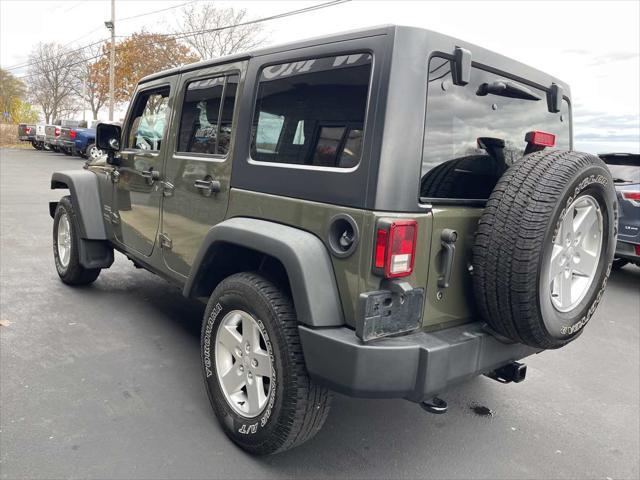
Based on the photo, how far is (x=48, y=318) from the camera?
4289mm

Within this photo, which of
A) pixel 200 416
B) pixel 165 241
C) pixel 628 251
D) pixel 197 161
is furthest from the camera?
pixel 628 251

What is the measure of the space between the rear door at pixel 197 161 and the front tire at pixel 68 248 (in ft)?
5.53

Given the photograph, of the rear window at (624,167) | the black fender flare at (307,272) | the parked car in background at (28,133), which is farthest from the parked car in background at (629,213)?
the parked car in background at (28,133)

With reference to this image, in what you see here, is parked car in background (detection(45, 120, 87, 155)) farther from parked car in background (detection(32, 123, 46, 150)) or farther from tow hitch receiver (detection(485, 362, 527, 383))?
tow hitch receiver (detection(485, 362, 527, 383))

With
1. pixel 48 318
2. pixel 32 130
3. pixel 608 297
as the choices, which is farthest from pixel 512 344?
pixel 32 130

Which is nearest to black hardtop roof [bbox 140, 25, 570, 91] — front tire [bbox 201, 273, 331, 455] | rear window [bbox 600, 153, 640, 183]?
front tire [bbox 201, 273, 331, 455]

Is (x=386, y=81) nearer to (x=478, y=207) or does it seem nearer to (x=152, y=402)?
(x=478, y=207)

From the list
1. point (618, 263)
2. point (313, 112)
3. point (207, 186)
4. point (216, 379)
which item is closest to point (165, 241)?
point (207, 186)

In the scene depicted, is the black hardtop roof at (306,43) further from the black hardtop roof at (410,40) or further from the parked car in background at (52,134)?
the parked car in background at (52,134)

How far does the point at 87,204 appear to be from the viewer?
4.66 metres

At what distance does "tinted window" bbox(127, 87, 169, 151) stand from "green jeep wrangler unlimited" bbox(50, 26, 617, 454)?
3.11 feet

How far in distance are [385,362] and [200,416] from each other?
1.39m

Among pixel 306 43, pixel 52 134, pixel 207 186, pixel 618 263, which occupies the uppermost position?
pixel 52 134

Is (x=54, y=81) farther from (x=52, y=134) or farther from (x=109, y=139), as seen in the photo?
(x=109, y=139)
